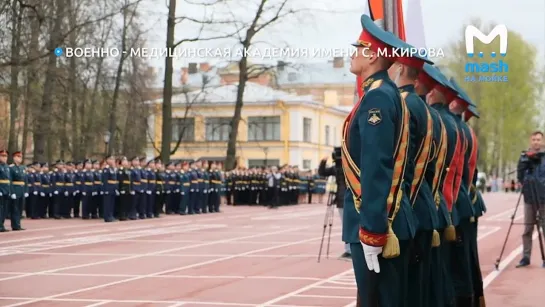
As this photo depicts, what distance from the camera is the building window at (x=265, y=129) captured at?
244 feet

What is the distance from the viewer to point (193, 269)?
1362 cm

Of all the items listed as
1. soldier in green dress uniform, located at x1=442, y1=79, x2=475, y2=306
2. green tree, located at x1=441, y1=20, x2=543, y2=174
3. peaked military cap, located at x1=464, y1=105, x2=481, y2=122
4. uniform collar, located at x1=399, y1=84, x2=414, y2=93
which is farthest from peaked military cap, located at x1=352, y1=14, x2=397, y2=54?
green tree, located at x1=441, y1=20, x2=543, y2=174

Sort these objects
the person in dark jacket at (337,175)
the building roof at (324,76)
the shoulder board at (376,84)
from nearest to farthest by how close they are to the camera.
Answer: the shoulder board at (376,84)
the person in dark jacket at (337,175)
the building roof at (324,76)

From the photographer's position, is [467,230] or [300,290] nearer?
[467,230]

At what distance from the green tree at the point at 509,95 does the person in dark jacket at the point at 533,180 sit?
5169 centimetres

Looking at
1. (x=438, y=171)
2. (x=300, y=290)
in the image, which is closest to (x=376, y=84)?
A: (x=438, y=171)

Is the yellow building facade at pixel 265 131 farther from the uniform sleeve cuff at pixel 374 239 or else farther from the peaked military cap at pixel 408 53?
the uniform sleeve cuff at pixel 374 239

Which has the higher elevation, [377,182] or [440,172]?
[440,172]

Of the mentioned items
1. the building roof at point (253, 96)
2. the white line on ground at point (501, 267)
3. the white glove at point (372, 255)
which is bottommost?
the white line on ground at point (501, 267)

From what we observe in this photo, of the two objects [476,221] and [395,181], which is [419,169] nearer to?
[395,181]

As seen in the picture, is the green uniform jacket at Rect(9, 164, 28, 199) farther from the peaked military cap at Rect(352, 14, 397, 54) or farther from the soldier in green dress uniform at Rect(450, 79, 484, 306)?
the peaked military cap at Rect(352, 14, 397, 54)

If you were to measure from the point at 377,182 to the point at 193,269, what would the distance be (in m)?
8.01

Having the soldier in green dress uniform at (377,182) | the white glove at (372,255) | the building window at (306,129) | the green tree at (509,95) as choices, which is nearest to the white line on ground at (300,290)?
the soldier in green dress uniform at (377,182)

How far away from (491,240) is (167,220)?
1122 cm
